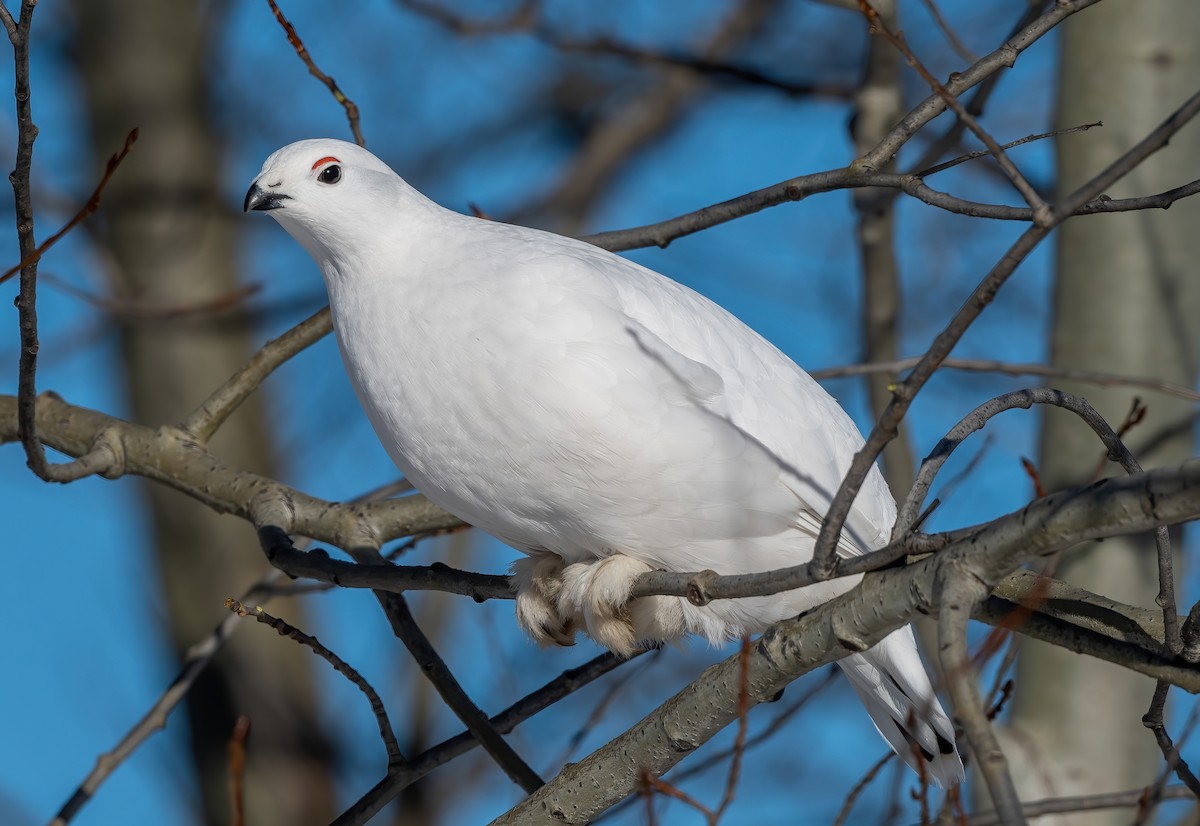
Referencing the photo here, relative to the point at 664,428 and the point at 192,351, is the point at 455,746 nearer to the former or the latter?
the point at 664,428

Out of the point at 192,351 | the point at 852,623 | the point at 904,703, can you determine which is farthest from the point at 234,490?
the point at 192,351

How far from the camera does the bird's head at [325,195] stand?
2.87m

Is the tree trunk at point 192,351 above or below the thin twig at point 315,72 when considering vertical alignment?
above

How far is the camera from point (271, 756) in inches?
282

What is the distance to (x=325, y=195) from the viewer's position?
2.89 m

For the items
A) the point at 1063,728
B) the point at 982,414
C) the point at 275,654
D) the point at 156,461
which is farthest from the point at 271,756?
the point at 982,414

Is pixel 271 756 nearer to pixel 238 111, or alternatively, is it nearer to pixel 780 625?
pixel 238 111

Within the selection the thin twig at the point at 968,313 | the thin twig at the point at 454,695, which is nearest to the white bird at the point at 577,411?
the thin twig at the point at 454,695

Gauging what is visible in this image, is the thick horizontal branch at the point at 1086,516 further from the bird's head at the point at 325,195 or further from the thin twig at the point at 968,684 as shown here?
the bird's head at the point at 325,195

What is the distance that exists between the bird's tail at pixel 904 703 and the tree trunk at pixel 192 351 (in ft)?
15.2

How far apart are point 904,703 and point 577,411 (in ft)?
4.15

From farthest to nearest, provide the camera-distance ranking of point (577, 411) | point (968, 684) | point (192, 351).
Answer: point (192, 351), point (577, 411), point (968, 684)

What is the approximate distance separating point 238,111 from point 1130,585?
663 cm

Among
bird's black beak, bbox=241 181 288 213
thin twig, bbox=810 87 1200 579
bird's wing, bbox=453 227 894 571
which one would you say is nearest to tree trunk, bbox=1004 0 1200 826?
bird's wing, bbox=453 227 894 571
